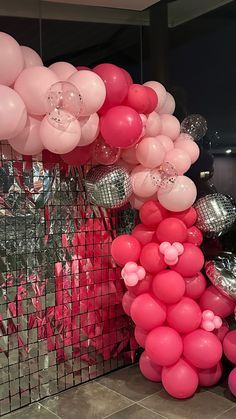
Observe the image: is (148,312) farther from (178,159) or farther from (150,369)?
(178,159)

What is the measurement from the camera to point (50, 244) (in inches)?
111

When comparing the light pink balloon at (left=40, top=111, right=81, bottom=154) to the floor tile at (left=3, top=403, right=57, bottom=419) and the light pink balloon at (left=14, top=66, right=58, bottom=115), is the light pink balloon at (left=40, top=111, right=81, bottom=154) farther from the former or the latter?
the floor tile at (left=3, top=403, right=57, bottom=419)

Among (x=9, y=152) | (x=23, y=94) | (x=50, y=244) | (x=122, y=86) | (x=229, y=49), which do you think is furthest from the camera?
(x=229, y=49)

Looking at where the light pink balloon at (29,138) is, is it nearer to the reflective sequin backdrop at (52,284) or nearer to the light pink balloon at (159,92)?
the reflective sequin backdrop at (52,284)

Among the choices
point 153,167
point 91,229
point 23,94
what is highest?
point 23,94

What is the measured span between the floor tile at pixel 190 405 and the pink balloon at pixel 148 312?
0.50 meters

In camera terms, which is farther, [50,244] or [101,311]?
[101,311]

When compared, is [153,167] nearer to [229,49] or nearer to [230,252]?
[230,252]

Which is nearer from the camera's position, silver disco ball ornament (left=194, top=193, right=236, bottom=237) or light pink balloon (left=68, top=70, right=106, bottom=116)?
light pink balloon (left=68, top=70, right=106, bottom=116)

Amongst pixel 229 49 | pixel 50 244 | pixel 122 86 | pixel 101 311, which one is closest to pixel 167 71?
pixel 229 49

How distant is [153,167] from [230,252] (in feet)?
2.85

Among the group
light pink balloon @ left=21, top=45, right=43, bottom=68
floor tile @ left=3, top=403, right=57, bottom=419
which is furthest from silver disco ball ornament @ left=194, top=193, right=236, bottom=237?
floor tile @ left=3, top=403, right=57, bottom=419

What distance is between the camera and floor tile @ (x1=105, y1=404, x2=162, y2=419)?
2.57 metres

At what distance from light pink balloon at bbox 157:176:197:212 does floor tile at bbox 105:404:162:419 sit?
125 cm
